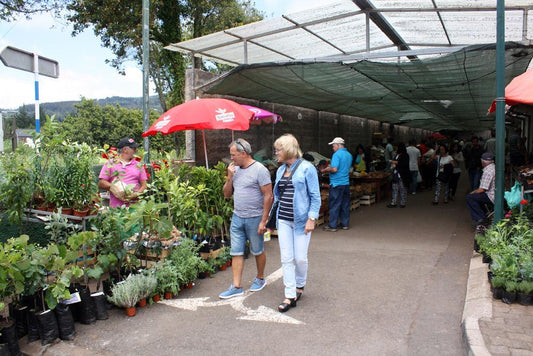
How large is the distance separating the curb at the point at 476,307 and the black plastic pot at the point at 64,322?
344cm

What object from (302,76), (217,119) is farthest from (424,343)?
(302,76)

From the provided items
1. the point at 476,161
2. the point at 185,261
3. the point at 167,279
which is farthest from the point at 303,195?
the point at 476,161

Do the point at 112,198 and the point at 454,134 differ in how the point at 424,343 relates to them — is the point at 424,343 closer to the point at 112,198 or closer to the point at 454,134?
the point at 112,198

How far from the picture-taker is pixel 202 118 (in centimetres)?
665

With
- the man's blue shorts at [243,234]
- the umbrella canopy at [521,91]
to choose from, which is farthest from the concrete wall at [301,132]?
the umbrella canopy at [521,91]

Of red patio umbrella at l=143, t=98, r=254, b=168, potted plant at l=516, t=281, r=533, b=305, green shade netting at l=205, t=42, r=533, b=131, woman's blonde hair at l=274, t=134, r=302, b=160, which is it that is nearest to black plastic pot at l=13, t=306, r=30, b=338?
woman's blonde hair at l=274, t=134, r=302, b=160

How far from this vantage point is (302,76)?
331 inches

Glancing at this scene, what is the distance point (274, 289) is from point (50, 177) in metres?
2.87

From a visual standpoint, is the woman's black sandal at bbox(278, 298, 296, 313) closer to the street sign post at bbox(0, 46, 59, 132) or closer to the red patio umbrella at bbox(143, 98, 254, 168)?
the red patio umbrella at bbox(143, 98, 254, 168)

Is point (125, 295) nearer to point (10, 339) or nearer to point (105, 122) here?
point (10, 339)

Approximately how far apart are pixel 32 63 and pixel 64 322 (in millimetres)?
3384

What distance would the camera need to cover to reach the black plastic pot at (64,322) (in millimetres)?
3871

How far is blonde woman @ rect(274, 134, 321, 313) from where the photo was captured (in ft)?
14.2

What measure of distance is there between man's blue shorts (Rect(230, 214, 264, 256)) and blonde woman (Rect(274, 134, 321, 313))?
0.35 m
